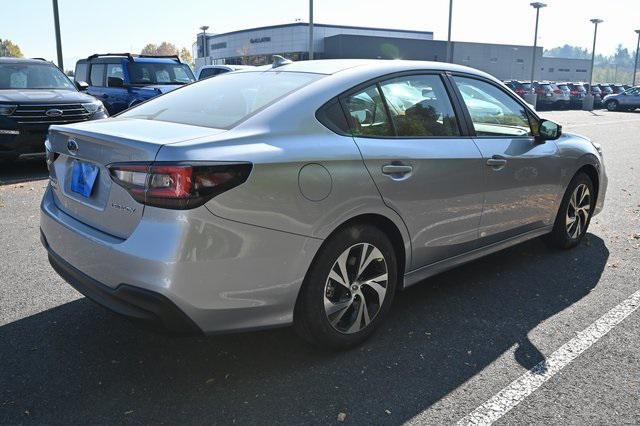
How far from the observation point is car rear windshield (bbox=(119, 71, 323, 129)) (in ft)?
10.2

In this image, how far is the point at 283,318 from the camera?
290 cm

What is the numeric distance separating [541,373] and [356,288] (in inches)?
42.3

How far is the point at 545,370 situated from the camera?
10.2 ft

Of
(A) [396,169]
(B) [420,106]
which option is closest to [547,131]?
(B) [420,106]

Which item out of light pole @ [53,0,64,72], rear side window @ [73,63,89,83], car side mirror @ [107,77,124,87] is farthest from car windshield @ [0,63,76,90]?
light pole @ [53,0,64,72]

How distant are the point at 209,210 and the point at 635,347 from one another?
2.60 metres

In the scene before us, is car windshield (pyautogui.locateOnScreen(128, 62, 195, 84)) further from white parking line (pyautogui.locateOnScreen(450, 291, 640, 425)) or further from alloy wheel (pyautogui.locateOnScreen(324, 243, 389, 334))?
white parking line (pyautogui.locateOnScreen(450, 291, 640, 425))

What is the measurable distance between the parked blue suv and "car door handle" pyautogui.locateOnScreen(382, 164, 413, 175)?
9.31 m

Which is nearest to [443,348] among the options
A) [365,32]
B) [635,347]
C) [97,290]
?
[635,347]

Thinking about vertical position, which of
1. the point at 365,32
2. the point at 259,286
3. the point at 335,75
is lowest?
the point at 259,286

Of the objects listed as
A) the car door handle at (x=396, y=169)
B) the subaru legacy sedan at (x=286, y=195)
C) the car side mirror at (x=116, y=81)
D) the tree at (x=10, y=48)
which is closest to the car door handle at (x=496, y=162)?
the subaru legacy sedan at (x=286, y=195)

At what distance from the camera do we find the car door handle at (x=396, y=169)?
3.23 metres

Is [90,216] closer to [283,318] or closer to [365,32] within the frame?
[283,318]

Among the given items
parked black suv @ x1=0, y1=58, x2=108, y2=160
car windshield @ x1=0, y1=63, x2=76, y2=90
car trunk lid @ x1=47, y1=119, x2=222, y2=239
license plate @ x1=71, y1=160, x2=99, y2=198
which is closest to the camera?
car trunk lid @ x1=47, y1=119, x2=222, y2=239
